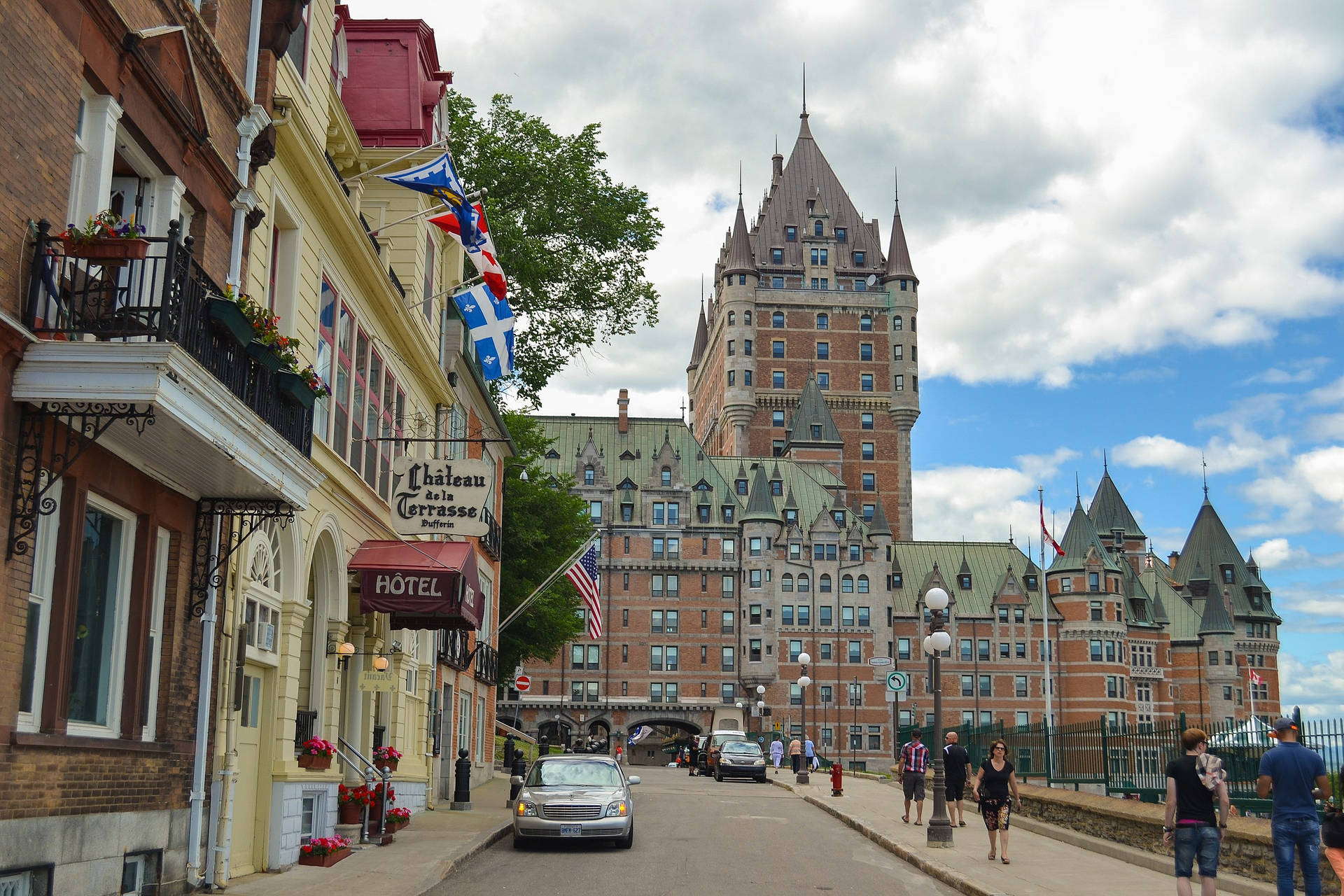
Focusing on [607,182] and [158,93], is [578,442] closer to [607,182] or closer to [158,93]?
[607,182]

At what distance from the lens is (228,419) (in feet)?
35.8

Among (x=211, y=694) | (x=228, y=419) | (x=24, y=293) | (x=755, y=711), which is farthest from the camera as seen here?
(x=755, y=711)

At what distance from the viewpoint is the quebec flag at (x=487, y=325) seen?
82.4ft

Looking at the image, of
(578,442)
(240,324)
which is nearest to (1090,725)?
(240,324)

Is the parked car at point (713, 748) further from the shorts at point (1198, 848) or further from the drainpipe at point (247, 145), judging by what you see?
the drainpipe at point (247, 145)

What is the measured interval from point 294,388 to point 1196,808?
987 centimetres

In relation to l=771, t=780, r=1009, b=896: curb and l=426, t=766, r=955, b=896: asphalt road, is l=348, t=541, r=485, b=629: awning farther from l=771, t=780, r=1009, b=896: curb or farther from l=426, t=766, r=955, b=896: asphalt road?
l=771, t=780, r=1009, b=896: curb

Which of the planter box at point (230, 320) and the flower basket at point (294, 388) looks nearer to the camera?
the planter box at point (230, 320)

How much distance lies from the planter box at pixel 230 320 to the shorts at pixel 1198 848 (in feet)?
33.2

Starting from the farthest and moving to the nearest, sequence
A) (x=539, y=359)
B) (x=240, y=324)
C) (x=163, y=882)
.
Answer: (x=539, y=359) < (x=163, y=882) < (x=240, y=324)

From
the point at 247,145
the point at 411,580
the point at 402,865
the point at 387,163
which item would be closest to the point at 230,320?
the point at 247,145

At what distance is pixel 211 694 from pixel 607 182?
27.8 metres

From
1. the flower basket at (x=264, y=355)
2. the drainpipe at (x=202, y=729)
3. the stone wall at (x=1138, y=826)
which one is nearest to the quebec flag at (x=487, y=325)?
the drainpipe at (x=202, y=729)

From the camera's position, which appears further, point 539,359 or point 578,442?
point 578,442
